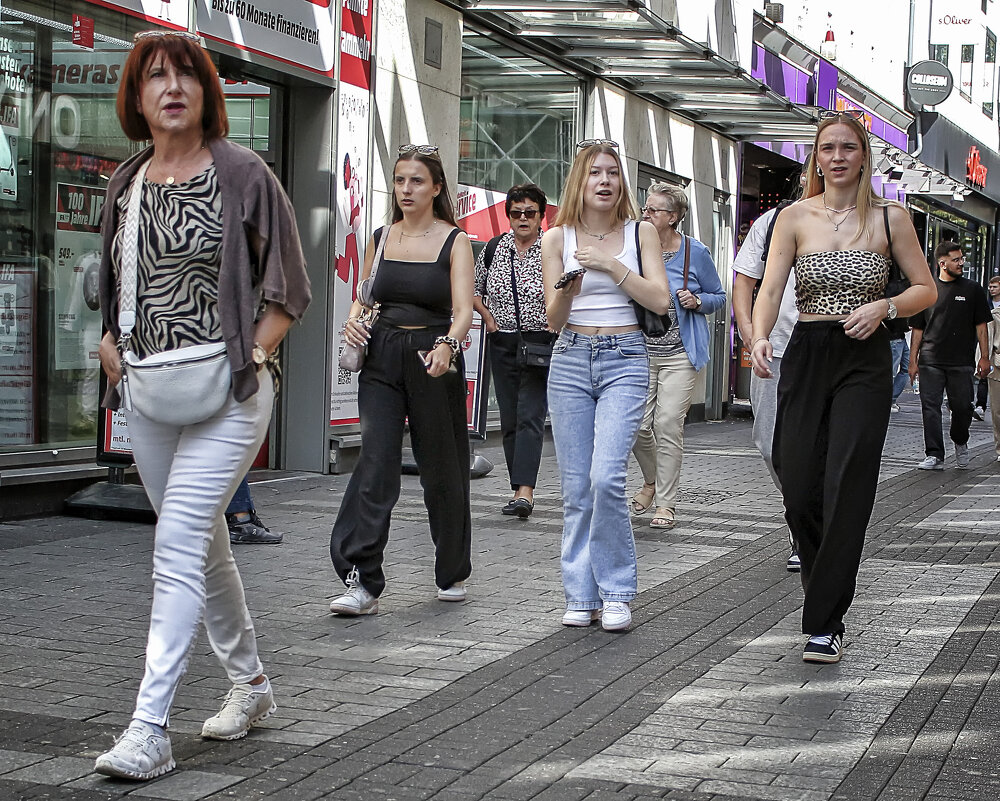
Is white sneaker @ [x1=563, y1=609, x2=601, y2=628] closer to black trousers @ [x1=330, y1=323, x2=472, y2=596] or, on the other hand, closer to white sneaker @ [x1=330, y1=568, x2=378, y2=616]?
black trousers @ [x1=330, y1=323, x2=472, y2=596]

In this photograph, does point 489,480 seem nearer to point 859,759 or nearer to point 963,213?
point 859,759

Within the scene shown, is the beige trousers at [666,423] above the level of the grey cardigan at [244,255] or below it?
below

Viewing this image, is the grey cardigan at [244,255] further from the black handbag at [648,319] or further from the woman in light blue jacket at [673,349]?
the woman in light blue jacket at [673,349]

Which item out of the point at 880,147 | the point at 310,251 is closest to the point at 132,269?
the point at 310,251

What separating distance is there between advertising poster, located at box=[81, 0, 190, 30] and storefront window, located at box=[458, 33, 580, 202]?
4377 millimetres

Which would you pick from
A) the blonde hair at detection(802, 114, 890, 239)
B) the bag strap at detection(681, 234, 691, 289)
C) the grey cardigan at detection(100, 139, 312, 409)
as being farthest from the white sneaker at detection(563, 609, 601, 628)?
the bag strap at detection(681, 234, 691, 289)

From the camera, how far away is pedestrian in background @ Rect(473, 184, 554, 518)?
9219 mm

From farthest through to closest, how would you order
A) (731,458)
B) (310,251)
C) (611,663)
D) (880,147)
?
1. (880,147)
2. (731,458)
3. (310,251)
4. (611,663)

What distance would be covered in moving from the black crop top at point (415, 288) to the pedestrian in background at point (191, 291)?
2.02 m

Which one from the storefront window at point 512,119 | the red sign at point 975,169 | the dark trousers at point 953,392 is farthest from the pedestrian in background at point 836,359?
the red sign at point 975,169

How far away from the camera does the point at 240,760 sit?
13.5 feet

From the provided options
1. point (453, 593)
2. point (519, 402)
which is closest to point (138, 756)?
point (453, 593)

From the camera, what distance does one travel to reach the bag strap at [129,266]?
4.09 m

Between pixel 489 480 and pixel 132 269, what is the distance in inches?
296
